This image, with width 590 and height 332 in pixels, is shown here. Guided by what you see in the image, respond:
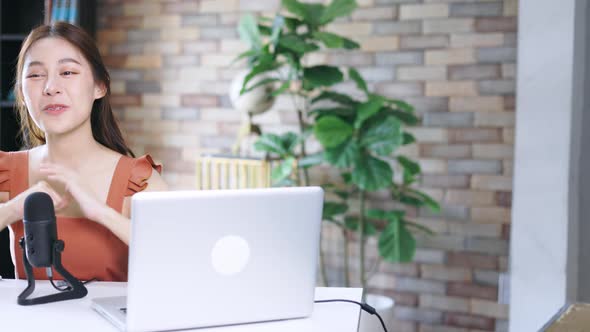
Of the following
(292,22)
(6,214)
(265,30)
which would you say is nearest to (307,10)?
(292,22)

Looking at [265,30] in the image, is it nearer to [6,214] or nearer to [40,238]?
[6,214]

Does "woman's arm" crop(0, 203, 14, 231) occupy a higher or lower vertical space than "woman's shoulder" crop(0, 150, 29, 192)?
lower

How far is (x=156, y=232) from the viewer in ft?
4.01

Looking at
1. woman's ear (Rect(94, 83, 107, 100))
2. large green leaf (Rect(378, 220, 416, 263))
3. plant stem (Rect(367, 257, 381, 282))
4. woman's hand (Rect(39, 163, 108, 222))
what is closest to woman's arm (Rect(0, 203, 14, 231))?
woman's hand (Rect(39, 163, 108, 222))

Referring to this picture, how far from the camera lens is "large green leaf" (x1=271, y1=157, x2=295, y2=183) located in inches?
119

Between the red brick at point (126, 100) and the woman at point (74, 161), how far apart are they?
1.92m

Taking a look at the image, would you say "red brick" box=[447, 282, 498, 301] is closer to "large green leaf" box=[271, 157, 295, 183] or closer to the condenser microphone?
"large green leaf" box=[271, 157, 295, 183]

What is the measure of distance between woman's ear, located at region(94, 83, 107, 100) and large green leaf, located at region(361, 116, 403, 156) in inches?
51.5

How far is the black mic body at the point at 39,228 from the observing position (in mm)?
1448

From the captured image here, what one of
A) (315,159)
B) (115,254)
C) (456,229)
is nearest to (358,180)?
(315,159)

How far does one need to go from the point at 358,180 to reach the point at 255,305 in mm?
1592

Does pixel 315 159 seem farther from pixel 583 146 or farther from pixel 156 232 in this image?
pixel 156 232

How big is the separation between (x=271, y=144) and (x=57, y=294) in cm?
171

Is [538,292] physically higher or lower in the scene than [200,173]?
lower
